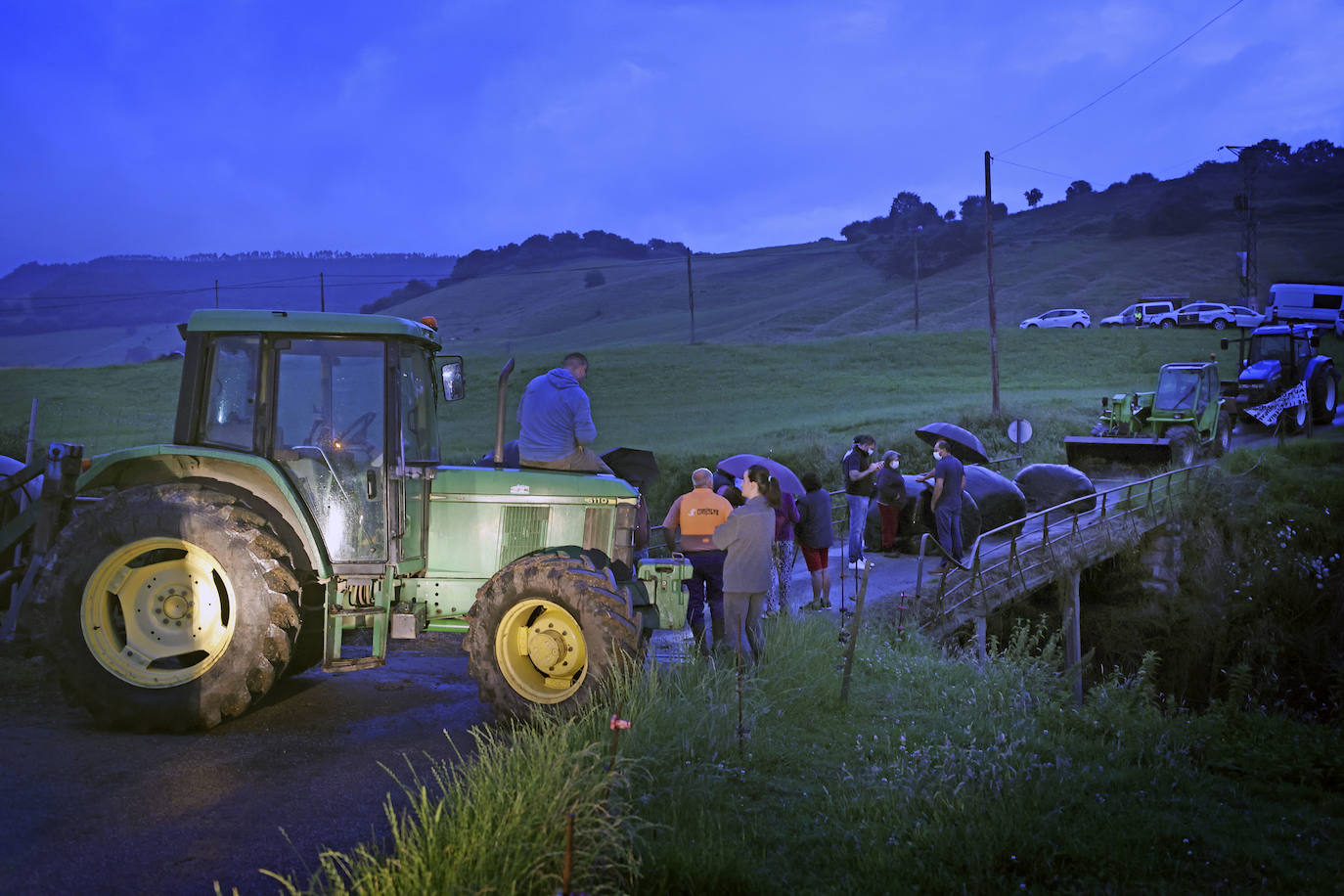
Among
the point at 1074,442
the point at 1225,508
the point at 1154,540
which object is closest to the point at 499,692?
the point at 1154,540

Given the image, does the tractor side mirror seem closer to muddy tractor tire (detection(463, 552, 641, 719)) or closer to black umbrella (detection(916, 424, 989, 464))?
muddy tractor tire (detection(463, 552, 641, 719))

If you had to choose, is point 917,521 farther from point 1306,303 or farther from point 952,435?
point 1306,303

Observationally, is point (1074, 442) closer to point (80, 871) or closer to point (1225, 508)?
point (1225, 508)

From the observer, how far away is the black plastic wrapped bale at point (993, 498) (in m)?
18.4

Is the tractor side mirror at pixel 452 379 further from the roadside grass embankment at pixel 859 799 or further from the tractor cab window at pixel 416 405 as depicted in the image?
the roadside grass embankment at pixel 859 799

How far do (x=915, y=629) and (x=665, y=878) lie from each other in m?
7.84

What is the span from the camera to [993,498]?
60.7 feet

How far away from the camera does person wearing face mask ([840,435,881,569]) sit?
1467cm

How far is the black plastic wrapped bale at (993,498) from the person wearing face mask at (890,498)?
1.56 meters

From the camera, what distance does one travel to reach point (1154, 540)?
19594 mm

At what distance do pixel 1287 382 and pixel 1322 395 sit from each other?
0.90 meters

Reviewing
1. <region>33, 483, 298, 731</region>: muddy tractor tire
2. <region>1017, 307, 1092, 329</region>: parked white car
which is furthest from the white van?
<region>33, 483, 298, 731</region>: muddy tractor tire

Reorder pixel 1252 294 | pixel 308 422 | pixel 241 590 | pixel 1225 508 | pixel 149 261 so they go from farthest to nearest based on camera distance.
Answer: pixel 149 261, pixel 1252 294, pixel 1225 508, pixel 308 422, pixel 241 590

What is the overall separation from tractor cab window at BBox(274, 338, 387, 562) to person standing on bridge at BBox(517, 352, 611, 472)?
109cm
